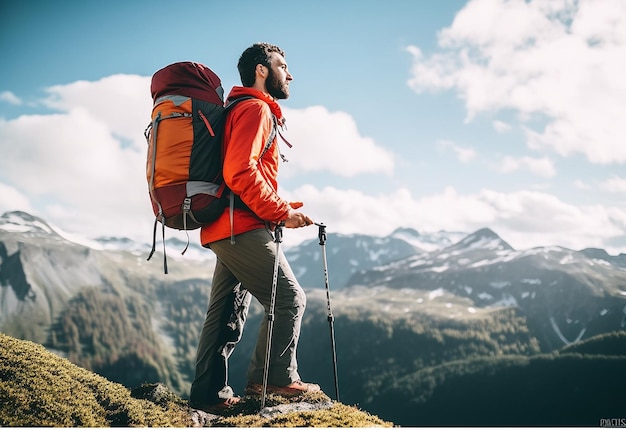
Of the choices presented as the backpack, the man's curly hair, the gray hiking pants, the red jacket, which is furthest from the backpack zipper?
the gray hiking pants

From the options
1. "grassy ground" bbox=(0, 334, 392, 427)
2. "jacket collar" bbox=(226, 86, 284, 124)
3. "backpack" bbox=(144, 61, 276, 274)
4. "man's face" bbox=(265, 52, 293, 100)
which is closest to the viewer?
"grassy ground" bbox=(0, 334, 392, 427)

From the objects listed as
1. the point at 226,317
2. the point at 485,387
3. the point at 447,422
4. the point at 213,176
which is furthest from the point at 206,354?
the point at 485,387

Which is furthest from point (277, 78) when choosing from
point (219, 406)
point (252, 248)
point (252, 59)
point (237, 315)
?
point (219, 406)

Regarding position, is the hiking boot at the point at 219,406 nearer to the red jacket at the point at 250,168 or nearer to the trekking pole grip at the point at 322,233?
the red jacket at the point at 250,168

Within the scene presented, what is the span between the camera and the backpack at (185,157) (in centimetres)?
588

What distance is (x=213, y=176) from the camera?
19.9 ft

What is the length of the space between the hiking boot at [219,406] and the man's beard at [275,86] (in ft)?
13.4

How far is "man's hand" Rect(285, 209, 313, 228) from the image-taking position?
617 cm

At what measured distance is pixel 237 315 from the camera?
6.99 metres

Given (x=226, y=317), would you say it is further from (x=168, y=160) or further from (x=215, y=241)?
(x=168, y=160)

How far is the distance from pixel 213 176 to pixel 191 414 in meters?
3.11

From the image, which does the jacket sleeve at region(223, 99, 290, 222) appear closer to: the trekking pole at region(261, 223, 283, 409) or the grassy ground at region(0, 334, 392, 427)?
the trekking pole at region(261, 223, 283, 409)

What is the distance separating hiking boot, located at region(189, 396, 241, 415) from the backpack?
2371 mm

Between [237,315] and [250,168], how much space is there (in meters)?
2.27
